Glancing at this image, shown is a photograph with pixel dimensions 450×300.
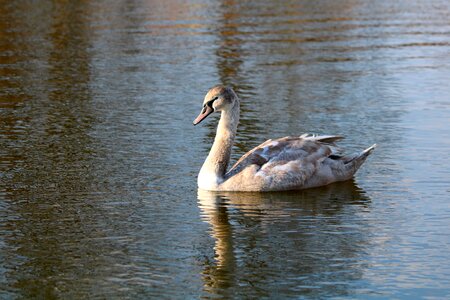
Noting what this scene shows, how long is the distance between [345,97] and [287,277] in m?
9.31

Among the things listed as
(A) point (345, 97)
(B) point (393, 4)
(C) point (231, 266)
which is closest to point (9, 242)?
(C) point (231, 266)

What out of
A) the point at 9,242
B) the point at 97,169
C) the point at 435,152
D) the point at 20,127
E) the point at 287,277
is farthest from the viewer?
the point at 20,127

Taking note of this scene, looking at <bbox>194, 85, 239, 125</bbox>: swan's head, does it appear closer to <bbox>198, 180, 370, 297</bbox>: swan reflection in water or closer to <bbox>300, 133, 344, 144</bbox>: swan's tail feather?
<bbox>300, 133, 344, 144</bbox>: swan's tail feather

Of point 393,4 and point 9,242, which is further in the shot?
point 393,4

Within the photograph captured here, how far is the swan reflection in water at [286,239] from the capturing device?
30.1ft

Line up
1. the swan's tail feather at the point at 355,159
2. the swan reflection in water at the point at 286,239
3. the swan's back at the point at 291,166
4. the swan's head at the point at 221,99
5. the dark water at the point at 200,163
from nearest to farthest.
Result: the swan reflection in water at the point at 286,239 → the dark water at the point at 200,163 → the swan's back at the point at 291,166 → the swan's head at the point at 221,99 → the swan's tail feather at the point at 355,159

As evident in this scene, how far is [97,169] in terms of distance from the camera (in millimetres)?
13281

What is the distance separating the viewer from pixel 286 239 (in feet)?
34.3

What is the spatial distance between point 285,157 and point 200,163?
150 centimetres

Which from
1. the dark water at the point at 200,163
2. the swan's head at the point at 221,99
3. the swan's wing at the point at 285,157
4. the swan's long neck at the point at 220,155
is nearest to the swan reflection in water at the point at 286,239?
the dark water at the point at 200,163

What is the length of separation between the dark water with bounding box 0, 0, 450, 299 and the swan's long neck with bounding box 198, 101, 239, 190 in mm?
184

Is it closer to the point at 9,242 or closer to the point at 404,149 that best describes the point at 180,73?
the point at 404,149

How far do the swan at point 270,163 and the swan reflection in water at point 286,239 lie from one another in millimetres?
104

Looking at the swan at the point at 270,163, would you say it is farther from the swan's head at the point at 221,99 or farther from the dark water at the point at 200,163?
the dark water at the point at 200,163
